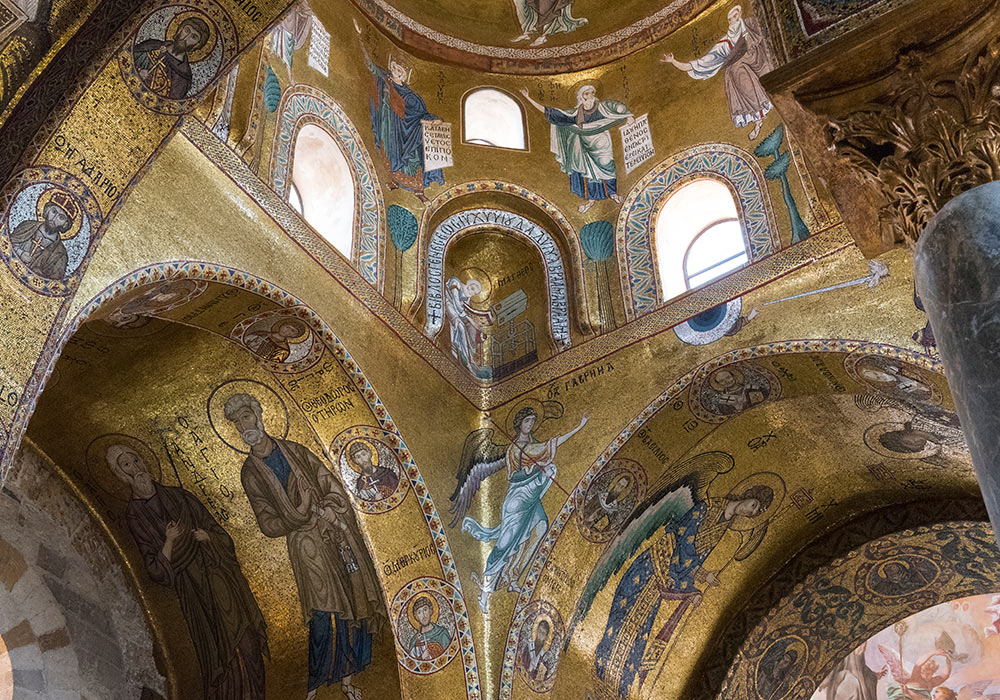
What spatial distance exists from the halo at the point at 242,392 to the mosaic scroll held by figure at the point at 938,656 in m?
9.44

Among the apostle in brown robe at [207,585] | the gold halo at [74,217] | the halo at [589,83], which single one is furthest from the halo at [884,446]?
A: the gold halo at [74,217]

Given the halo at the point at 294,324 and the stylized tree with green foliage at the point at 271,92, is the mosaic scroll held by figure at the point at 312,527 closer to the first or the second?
the halo at the point at 294,324

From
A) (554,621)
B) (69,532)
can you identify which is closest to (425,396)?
(554,621)

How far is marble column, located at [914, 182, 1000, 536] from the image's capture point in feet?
14.5

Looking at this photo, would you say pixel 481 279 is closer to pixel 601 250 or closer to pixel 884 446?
pixel 601 250

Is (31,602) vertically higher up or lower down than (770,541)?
lower down

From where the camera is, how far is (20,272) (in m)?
6.14

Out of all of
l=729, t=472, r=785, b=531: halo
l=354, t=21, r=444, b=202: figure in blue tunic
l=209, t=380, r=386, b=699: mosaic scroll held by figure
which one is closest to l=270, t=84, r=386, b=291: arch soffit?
l=354, t=21, r=444, b=202: figure in blue tunic

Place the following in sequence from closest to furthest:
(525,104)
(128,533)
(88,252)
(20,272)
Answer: (20,272), (88,252), (128,533), (525,104)

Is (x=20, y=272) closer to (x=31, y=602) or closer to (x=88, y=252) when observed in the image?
(x=88, y=252)

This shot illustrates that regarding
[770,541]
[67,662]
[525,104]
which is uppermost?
[525,104]

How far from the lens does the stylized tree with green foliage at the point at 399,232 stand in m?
10.5

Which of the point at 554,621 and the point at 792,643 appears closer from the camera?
the point at 554,621

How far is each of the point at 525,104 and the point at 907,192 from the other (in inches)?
279
